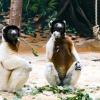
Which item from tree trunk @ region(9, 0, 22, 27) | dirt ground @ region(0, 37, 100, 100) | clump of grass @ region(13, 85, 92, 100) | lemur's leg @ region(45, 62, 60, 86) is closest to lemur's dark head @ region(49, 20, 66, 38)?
lemur's leg @ region(45, 62, 60, 86)

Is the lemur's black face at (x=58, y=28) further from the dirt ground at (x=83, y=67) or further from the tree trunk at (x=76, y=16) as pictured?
the tree trunk at (x=76, y=16)

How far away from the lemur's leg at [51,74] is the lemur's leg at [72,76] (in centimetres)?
19

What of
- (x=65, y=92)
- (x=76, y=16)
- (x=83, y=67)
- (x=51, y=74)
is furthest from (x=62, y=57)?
(x=76, y=16)

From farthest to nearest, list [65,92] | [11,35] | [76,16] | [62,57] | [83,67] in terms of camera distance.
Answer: [76,16]
[83,67]
[62,57]
[65,92]
[11,35]

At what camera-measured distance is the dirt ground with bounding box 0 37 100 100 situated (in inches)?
365

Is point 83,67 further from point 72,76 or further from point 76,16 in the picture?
point 76,16

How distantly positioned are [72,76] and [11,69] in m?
1.61

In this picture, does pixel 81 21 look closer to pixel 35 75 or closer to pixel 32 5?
pixel 32 5

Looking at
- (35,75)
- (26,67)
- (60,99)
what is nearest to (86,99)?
(60,99)

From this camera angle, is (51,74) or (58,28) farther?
(51,74)

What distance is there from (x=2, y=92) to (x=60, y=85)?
59.5 inches

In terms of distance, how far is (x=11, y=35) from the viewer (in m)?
8.72

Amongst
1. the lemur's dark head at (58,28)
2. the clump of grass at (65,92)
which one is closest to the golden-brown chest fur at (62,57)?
the lemur's dark head at (58,28)

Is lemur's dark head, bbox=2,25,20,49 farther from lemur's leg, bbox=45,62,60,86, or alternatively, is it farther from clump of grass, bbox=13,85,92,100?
lemur's leg, bbox=45,62,60,86
